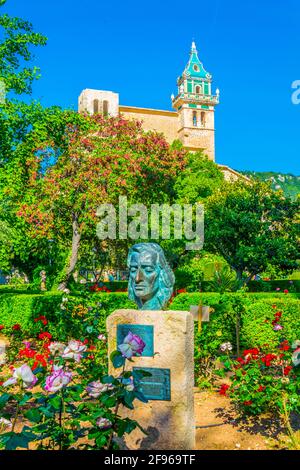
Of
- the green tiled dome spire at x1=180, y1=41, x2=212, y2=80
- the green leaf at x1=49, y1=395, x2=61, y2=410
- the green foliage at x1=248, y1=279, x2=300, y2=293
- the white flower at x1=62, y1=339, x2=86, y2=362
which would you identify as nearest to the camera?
the green leaf at x1=49, y1=395, x2=61, y2=410

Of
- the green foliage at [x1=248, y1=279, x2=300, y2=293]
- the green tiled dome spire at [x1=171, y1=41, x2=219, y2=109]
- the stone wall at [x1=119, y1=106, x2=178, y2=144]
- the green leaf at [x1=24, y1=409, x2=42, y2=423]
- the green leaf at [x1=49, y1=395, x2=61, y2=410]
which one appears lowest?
the green foliage at [x1=248, y1=279, x2=300, y2=293]

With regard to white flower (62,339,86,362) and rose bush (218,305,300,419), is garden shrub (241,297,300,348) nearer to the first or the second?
rose bush (218,305,300,419)

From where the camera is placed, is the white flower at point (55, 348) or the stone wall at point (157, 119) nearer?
the white flower at point (55, 348)

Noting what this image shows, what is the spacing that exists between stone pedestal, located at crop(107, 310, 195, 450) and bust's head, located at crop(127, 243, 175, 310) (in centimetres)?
52

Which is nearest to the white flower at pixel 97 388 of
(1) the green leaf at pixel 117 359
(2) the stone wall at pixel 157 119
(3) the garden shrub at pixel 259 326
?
(1) the green leaf at pixel 117 359

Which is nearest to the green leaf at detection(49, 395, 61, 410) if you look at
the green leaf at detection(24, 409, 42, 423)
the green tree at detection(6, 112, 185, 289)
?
the green leaf at detection(24, 409, 42, 423)

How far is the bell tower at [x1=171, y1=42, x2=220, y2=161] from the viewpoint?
6188 cm

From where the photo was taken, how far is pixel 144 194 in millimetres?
20172

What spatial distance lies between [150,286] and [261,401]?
2.09 metres

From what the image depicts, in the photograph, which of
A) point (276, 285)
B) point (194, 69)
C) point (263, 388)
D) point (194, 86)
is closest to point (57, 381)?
point (263, 388)

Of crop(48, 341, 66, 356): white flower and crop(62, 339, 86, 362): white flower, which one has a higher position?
crop(62, 339, 86, 362): white flower

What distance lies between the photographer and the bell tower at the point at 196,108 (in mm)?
61875

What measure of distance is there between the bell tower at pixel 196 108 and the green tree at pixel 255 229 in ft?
146

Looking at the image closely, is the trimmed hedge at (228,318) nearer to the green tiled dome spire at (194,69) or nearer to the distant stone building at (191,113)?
the distant stone building at (191,113)
